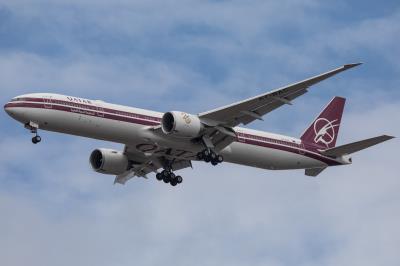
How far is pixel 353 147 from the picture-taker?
68.4m

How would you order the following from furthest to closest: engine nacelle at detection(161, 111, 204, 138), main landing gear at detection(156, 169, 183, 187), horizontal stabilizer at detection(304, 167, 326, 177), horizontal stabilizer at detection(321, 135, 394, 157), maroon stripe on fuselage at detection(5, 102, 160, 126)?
1. horizontal stabilizer at detection(304, 167, 326, 177)
2. main landing gear at detection(156, 169, 183, 187)
3. horizontal stabilizer at detection(321, 135, 394, 157)
4. engine nacelle at detection(161, 111, 204, 138)
5. maroon stripe on fuselage at detection(5, 102, 160, 126)

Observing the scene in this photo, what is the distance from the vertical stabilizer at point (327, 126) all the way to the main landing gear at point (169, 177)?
9.58 metres

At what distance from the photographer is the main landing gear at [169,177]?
228ft

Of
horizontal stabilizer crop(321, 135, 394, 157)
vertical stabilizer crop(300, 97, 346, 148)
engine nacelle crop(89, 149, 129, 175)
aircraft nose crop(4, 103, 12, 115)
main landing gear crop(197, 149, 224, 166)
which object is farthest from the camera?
vertical stabilizer crop(300, 97, 346, 148)

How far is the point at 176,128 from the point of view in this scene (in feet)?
203

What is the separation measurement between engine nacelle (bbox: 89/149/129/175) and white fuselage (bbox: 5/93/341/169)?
4.00m

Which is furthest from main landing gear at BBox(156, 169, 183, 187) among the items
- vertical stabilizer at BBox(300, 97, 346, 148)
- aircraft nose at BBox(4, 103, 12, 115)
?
aircraft nose at BBox(4, 103, 12, 115)

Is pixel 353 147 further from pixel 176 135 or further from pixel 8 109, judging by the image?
pixel 8 109

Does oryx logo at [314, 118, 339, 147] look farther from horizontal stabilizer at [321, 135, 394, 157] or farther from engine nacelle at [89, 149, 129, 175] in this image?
engine nacelle at [89, 149, 129, 175]

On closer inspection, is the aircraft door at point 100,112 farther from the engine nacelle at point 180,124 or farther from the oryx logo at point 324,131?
the oryx logo at point 324,131

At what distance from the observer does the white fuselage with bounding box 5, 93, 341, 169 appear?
201ft

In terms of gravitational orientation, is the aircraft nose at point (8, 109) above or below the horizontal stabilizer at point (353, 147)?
below

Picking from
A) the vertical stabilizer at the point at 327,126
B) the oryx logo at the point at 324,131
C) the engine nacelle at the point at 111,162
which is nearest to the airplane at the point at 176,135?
the engine nacelle at the point at 111,162

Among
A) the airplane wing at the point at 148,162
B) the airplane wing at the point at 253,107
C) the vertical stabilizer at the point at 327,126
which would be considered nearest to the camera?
the airplane wing at the point at 253,107
